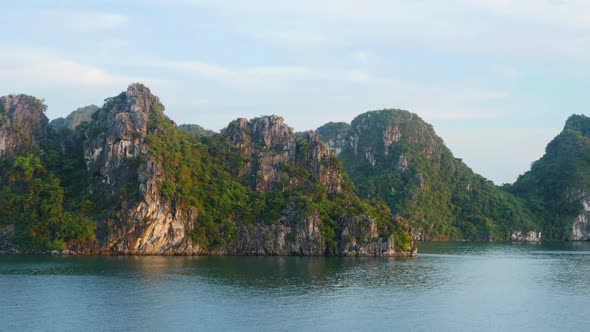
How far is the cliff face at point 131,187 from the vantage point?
346ft

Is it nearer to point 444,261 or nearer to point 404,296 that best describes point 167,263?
point 404,296

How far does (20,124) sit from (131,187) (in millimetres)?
33065

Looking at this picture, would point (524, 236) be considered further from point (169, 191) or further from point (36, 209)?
point (36, 209)

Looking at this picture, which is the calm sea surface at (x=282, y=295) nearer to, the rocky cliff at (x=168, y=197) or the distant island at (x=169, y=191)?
the rocky cliff at (x=168, y=197)

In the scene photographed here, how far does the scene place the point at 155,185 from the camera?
10788cm


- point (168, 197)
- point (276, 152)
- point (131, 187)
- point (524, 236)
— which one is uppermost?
point (276, 152)

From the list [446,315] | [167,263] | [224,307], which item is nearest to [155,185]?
[167,263]

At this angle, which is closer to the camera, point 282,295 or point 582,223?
point 282,295

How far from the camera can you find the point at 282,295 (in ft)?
222

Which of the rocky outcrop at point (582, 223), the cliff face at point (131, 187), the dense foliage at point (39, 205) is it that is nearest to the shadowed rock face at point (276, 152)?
the cliff face at point (131, 187)

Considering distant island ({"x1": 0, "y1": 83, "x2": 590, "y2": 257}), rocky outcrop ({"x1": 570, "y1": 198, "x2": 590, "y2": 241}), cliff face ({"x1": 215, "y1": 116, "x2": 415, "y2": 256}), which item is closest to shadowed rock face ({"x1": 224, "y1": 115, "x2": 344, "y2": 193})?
cliff face ({"x1": 215, "y1": 116, "x2": 415, "y2": 256})

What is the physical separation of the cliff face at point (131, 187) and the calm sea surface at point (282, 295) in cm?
677

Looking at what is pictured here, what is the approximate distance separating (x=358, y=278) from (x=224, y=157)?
5729cm

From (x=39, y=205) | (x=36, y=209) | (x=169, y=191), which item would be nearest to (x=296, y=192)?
(x=169, y=191)
